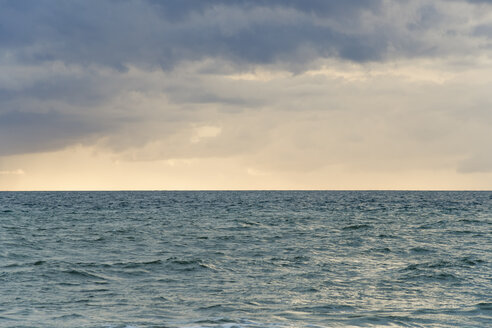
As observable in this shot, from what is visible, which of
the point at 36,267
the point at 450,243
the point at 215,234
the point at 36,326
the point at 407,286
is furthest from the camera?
the point at 215,234

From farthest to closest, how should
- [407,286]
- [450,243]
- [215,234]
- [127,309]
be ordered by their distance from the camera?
[215,234] → [450,243] → [407,286] → [127,309]

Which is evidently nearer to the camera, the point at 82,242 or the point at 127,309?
the point at 127,309

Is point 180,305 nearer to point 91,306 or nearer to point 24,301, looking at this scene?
point 91,306

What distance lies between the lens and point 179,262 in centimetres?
2509

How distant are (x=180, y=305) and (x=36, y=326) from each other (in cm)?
455

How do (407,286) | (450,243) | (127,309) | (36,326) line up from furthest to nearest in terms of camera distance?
(450,243) < (407,286) < (127,309) < (36,326)

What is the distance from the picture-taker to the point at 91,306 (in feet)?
53.6

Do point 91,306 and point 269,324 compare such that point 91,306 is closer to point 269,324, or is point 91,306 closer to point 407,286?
point 269,324

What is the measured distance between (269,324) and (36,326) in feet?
21.8

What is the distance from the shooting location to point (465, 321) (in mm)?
14727

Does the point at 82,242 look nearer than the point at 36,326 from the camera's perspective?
No

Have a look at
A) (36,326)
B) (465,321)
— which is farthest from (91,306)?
(465,321)

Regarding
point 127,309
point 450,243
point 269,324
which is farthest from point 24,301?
point 450,243

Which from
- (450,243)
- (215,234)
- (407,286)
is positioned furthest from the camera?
(215,234)
